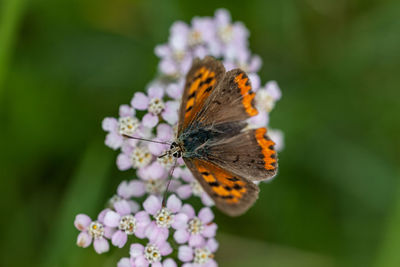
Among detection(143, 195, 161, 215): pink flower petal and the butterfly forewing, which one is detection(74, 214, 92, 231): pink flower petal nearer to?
detection(143, 195, 161, 215): pink flower petal

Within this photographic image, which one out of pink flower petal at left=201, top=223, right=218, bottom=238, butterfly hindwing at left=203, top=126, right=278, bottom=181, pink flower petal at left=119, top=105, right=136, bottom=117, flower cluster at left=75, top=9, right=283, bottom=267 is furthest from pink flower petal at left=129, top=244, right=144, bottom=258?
pink flower petal at left=119, top=105, right=136, bottom=117

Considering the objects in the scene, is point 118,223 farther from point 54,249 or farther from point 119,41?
point 119,41

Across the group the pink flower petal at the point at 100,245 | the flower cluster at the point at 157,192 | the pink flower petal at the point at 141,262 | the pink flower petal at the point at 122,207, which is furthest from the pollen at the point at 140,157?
the pink flower petal at the point at 141,262

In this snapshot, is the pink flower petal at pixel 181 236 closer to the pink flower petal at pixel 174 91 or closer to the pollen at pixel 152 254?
the pollen at pixel 152 254

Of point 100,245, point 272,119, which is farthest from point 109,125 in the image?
point 272,119

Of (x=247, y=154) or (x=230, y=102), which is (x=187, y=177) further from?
(x=230, y=102)

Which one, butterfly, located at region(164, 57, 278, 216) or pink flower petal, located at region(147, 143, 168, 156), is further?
pink flower petal, located at region(147, 143, 168, 156)
